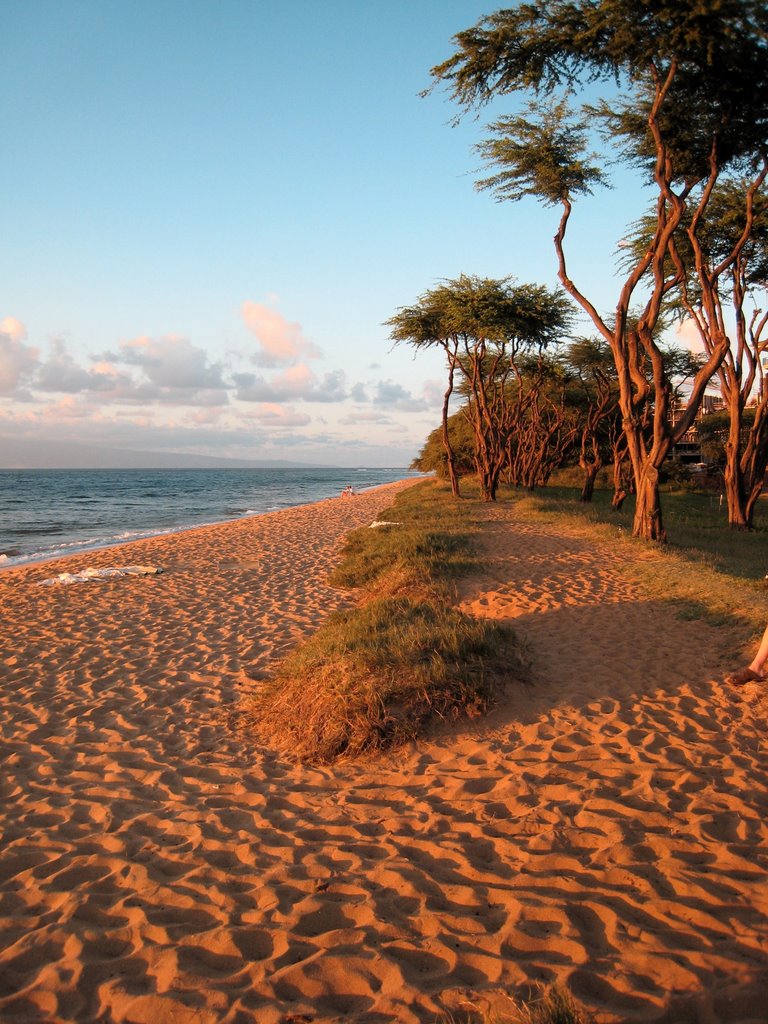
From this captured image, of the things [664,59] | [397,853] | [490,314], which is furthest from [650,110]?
[397,853]

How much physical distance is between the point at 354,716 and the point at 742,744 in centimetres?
281

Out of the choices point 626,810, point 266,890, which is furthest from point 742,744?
point 266,890

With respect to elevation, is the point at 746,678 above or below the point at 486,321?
below

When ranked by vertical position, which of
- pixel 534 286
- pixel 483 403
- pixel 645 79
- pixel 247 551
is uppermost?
pixel 645 79

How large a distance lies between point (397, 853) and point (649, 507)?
11.3 meters

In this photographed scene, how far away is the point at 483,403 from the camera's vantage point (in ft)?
76.3

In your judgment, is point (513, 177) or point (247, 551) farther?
point (247, 551)

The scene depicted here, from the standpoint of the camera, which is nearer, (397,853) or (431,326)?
(397,853)

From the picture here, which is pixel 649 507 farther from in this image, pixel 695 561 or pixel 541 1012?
pixel 541 1012

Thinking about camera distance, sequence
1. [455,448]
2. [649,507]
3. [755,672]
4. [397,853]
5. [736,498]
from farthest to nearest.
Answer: [455,448] → [736,498] → [649,507] → [755,672] → [397,853]

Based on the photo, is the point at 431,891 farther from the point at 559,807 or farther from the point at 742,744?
the point at 742,744

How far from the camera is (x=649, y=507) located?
13234mm

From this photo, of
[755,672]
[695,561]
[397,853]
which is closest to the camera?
[397,853]

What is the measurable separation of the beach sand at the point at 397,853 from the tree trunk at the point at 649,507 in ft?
21.5
